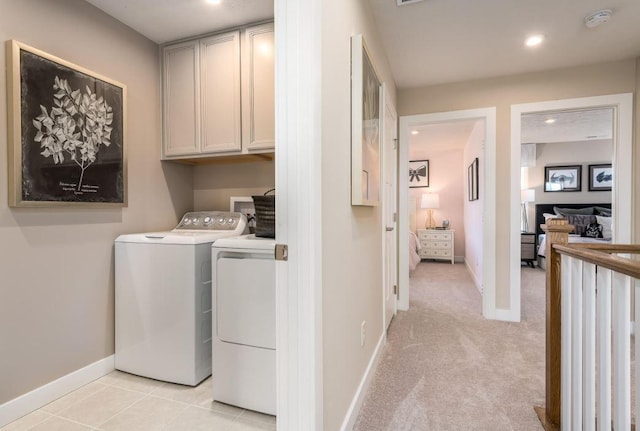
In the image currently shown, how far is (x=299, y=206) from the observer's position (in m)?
1.10

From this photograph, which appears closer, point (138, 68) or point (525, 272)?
point (138, 68)

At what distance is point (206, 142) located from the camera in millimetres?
2344

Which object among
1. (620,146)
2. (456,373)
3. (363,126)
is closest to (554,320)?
(456,373)

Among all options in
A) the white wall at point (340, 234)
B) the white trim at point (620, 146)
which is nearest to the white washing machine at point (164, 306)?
the white wall at point (340, 234)

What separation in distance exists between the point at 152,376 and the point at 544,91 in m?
3.93

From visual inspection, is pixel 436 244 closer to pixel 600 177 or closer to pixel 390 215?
pixel 600 177

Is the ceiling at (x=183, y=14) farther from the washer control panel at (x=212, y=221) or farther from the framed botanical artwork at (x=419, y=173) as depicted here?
the framed botanical artwork at (x=419, y=173)

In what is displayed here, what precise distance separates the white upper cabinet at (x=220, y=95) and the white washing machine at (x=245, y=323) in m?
0.83

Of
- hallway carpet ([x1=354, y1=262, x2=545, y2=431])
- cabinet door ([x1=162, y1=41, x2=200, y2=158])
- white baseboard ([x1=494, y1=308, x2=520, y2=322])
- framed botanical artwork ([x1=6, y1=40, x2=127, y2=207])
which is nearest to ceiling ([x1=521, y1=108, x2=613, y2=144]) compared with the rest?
white baseboard ([x1=494, y1=308, x2=520, y2=322])

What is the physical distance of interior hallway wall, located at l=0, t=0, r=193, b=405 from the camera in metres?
1.62

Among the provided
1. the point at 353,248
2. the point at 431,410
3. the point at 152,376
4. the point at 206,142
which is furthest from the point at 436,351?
the point at 206,142

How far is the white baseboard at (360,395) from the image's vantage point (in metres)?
1.48

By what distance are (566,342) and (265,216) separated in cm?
157

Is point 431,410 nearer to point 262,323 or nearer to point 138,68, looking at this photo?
point 262,323
